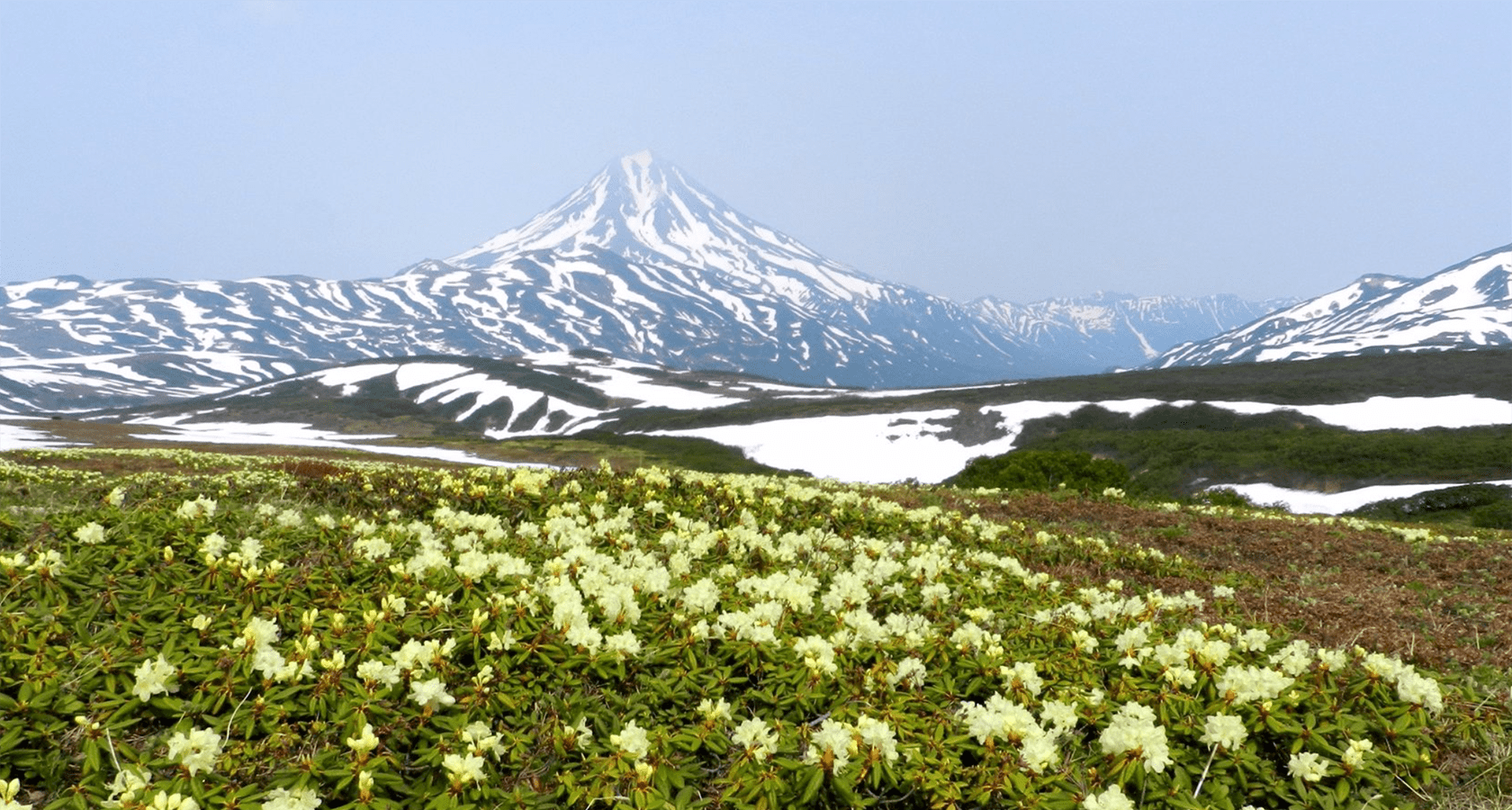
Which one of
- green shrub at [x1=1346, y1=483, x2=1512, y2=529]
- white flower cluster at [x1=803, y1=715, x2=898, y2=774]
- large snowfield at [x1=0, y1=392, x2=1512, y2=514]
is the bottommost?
green shrub at [x1=1346, y1=483, x2=1512, y2=529]

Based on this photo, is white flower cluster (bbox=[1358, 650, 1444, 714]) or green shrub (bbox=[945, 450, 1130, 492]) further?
green shrub (bbox=[945, 450, 1130, 492])

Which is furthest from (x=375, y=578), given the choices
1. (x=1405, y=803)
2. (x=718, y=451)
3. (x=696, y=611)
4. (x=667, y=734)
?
(x=718, y=451)

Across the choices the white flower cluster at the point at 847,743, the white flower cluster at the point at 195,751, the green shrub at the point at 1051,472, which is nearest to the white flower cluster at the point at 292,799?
the white flower cluster at the point at 195,751

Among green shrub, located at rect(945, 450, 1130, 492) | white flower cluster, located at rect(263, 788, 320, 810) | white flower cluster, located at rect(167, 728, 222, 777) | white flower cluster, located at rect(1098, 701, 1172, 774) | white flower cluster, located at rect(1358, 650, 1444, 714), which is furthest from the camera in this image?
green shrub, located at rect(945, 450, 1130, 492)

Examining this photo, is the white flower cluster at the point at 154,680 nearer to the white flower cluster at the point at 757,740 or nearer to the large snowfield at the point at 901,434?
the white flower cluster at the point at 757,740

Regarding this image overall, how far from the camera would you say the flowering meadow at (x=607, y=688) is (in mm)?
3670

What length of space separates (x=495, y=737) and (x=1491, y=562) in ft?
49.4

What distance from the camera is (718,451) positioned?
313 feet

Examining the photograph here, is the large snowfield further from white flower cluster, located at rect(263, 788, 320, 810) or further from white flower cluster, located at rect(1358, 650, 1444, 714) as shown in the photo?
white flower cluster, located at rect(263, 788, 320, 810)

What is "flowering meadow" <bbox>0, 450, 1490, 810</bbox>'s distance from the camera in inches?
144

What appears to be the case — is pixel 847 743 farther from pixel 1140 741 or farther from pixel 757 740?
pixel 1140 741

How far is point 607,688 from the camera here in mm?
4594

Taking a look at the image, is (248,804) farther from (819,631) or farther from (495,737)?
(819,631)

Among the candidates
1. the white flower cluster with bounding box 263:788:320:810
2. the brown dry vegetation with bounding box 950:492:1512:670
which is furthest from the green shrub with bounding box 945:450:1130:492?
the white flower cluster with bounding box 263:788:320:810
